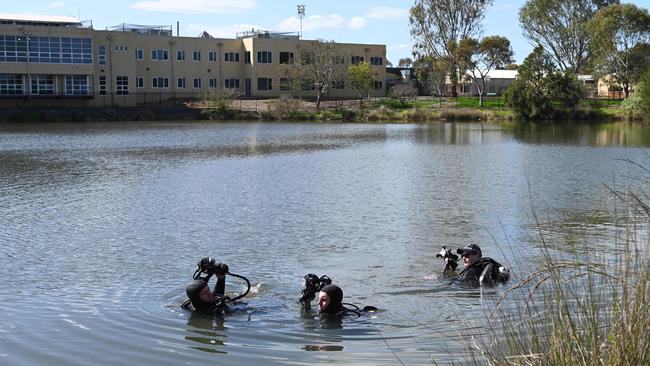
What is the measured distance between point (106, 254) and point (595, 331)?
1235 centimetres

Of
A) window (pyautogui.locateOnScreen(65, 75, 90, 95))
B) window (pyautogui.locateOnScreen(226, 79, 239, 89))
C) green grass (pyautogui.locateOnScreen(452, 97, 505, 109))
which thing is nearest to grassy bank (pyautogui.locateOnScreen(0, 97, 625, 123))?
green grass (pyautogui.locateOnScreen(452, 97, 505, 109))

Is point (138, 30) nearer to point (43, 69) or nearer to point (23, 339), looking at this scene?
point (43, 69)

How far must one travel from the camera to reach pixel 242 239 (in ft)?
59.2

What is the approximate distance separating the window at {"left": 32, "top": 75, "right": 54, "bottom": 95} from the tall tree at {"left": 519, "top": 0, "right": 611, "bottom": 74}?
56402 mm

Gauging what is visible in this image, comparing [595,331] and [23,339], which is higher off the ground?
[595,331]

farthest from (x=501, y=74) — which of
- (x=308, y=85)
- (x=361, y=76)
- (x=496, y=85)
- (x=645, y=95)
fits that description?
(x=645, y=95)

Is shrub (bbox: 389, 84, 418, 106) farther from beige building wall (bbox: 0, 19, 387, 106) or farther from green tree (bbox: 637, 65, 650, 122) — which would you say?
green tree (bbox: 637, 65, 650, 122)

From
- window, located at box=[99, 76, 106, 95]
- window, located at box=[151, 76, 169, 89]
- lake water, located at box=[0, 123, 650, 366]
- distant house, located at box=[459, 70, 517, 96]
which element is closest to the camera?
lake water, located at box=[0, 123, 650, 366]

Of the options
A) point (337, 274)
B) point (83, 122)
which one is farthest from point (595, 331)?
point (83, 122)

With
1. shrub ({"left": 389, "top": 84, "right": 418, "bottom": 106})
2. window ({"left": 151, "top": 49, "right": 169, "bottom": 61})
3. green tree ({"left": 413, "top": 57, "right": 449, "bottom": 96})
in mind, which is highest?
window ({"left": 151, "top": 49, "right": 169, "bottom": 61})

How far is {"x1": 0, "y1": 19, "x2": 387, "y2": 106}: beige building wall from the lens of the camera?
80438 millimetres

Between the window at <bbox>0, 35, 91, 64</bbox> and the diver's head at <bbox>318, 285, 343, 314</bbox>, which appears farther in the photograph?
the window at <bbox>0, 35, 91, 64</bbox>

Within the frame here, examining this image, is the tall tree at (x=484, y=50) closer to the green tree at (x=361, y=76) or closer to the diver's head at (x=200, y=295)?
the green tree at (x=361, y=76)

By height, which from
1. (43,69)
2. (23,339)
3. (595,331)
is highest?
(43,69)
